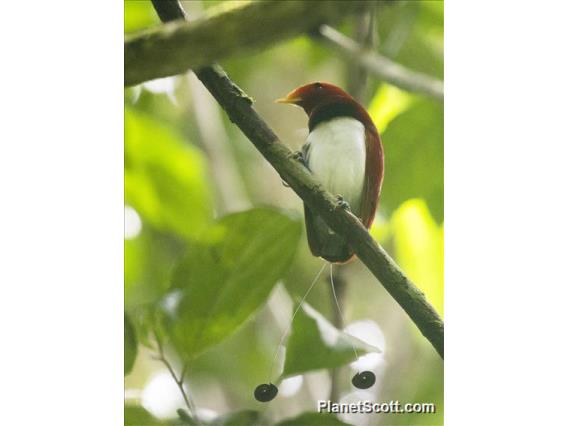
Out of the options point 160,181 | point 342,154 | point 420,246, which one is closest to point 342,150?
point 342,154

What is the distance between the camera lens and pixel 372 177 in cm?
141

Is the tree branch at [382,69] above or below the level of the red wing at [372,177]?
above

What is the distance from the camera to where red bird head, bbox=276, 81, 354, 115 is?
1408 mm

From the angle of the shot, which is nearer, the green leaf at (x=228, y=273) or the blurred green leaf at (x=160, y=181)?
the green leaf at (x=228, y=273)

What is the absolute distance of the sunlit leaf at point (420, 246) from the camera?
1.39 metres

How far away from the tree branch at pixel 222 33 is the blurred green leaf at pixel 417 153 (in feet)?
0.91

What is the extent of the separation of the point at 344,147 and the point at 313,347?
0.38 meters

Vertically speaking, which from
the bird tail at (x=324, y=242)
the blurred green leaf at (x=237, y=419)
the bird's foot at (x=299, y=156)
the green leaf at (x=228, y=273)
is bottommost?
the blurred green leaf at (x=237, y=419)

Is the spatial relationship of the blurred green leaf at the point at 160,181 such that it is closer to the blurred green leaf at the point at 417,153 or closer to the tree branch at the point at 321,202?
the tree branch at the point at 321,202

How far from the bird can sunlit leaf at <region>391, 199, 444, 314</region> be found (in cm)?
8

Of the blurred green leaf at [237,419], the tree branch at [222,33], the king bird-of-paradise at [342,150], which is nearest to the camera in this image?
the tree branch at [222,33]

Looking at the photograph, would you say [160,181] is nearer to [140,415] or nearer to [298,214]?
[298,214]

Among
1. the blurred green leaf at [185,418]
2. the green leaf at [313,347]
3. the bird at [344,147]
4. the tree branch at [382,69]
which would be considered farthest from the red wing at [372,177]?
the blurred green leaf at [185,418]
